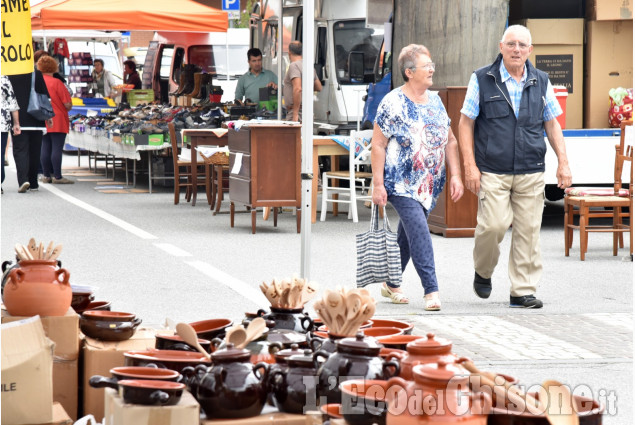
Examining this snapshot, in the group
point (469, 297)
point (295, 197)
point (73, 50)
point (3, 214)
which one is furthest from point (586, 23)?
point (73, 50)

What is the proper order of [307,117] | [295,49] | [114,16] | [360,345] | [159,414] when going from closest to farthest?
[159,414]
[360,345]
[307,117]
[295,49]
[114,16]

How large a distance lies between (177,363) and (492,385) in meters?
1.12

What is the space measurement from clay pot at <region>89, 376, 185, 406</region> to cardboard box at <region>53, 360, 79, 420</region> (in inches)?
38.3

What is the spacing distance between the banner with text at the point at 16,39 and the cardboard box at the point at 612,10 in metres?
8.21

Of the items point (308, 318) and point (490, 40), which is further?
point (490, 40)

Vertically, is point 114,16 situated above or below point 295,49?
above

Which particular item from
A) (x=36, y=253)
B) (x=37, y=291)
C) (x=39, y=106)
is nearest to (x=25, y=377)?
(x=37, y=291)

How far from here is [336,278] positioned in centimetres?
985

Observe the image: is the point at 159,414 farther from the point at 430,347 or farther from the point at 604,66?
the point at 604,66

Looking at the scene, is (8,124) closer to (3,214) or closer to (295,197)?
(3,214)

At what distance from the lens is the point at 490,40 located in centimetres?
1308

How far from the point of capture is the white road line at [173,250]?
1126 centimetres

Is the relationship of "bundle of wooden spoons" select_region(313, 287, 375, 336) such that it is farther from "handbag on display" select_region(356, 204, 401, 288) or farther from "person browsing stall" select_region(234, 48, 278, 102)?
"person browsing stall" select_region(234, 48, 278, 102)

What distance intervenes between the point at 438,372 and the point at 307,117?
5.07 m
